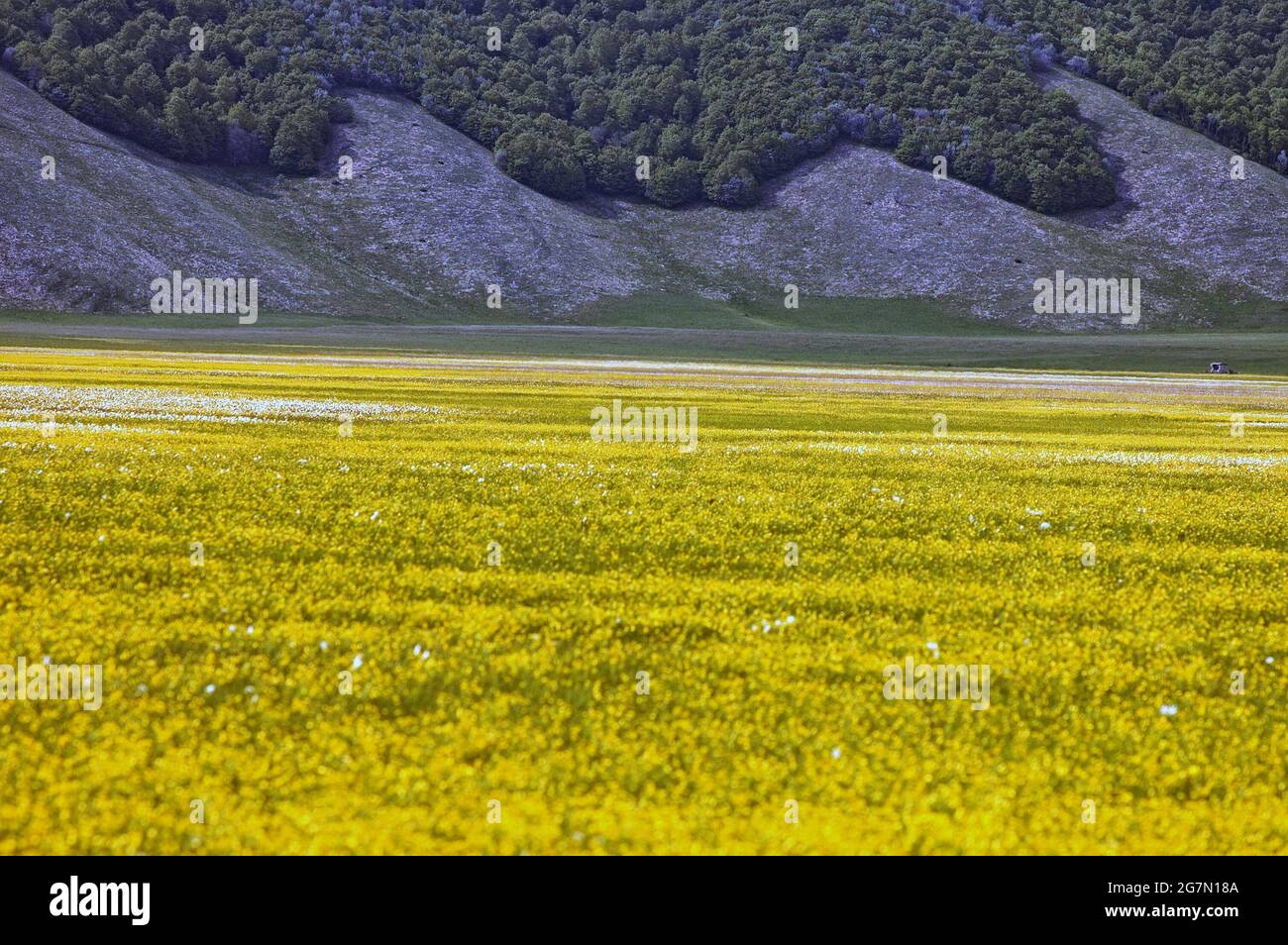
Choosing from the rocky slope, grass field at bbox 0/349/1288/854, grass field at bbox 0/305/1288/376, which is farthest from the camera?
the rocky slope

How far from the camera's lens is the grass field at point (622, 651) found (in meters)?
8.27

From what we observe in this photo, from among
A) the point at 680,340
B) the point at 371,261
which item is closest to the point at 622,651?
the point at 680,340

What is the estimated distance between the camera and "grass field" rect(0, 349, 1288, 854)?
8273 mm

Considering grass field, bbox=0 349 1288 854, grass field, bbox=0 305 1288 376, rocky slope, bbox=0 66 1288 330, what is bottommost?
grass field, bbox=0 349 1288 854

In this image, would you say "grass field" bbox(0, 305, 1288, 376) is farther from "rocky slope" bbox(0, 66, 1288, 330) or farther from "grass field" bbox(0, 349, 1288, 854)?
"grass field" bbox(0, 349, 1288, 854)

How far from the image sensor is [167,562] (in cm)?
1459

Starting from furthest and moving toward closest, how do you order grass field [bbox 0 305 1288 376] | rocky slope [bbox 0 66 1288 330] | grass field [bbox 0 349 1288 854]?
rocky slope [bbox 0 66 1288 330]
grass field [bbox 0 305 1288 376]
grass field [bbox 0 349 1288 854]

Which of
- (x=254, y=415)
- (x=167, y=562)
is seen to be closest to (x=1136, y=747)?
(x=167, y=562)

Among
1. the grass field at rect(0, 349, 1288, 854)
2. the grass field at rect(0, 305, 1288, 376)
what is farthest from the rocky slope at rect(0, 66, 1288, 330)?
the grass field at rect(0, 349, 1288, 854)

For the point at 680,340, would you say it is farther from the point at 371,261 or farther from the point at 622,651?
the point at 622,651

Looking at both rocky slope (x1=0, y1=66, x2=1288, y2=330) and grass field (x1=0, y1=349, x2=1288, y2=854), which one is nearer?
grass field (x1=0, y1=349, x2=1288, y2=854)

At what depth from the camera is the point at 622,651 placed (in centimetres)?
1188

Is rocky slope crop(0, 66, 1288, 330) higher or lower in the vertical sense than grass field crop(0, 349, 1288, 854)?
higher
